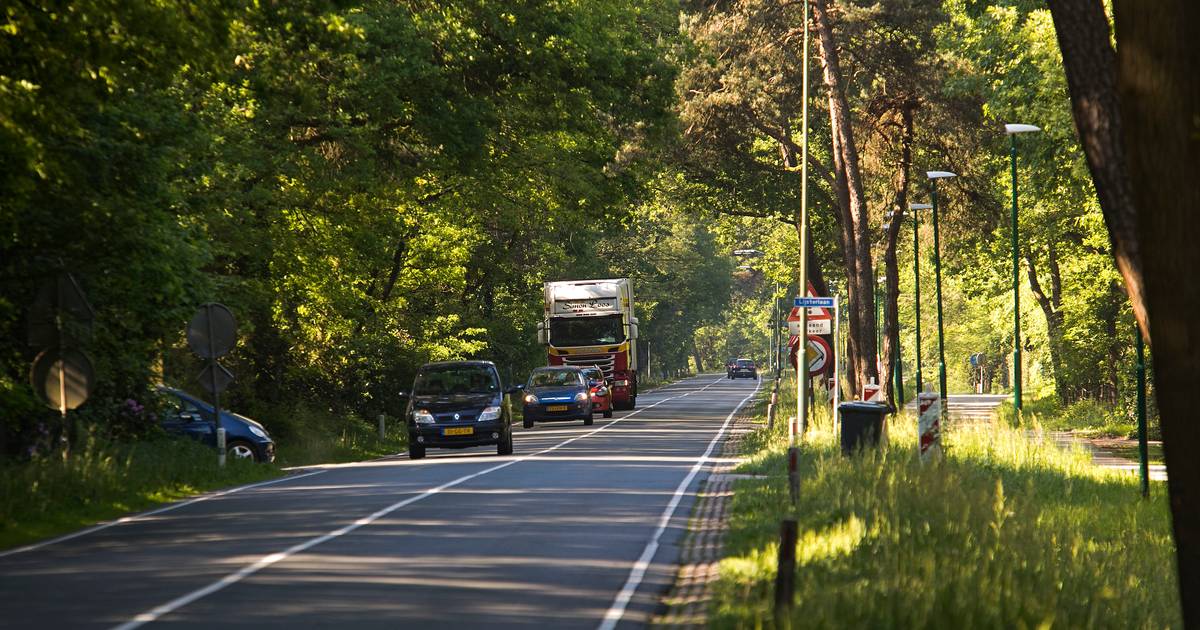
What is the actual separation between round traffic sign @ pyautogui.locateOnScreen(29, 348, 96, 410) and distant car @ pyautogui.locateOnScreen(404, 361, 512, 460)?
1101 cm

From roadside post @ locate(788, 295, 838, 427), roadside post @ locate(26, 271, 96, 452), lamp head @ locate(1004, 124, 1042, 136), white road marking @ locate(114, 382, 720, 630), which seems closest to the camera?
white road marking @ locate(114, 382, 720, 630)

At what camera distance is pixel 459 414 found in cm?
3148

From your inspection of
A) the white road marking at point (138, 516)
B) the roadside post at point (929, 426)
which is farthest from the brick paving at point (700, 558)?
the white road marking at point (138, 516)

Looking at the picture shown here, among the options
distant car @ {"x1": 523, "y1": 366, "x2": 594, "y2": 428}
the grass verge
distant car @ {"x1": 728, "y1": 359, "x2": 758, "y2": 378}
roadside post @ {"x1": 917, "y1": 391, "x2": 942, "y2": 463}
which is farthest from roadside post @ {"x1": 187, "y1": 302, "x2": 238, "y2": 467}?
distant car @ {"x1": 728, "y1": 359, "x2": 758, "y2": 378}

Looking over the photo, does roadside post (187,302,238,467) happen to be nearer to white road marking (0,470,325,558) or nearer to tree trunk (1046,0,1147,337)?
white road marking (0,470,325,558)

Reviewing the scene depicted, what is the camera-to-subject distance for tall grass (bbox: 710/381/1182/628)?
984 centimetres

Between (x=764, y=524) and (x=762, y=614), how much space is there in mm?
6788

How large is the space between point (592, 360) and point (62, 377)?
109 ft

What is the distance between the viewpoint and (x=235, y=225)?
30.4 meters

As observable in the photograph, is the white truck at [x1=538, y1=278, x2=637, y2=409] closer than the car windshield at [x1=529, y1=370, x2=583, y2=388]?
No

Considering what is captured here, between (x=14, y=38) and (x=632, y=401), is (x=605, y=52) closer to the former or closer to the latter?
(x=14, y=38)

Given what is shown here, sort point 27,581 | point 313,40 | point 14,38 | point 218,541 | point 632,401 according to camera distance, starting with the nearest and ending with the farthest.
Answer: point 27,581 → point 218,541 → point 14,38 → point 313,40 → point 632,401

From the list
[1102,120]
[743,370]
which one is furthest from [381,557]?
[743,370]

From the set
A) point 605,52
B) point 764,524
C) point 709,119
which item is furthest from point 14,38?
point 709,119
